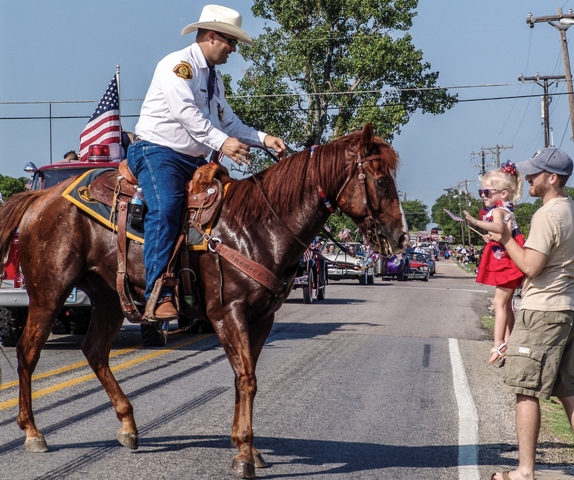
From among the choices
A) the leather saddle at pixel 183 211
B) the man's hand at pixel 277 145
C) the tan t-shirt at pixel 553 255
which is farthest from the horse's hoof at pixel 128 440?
the tan t-shirt at pixel 553 255

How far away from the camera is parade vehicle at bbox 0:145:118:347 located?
11250mm

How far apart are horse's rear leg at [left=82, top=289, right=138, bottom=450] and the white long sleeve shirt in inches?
55.4

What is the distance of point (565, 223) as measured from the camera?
5125mm

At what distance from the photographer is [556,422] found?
7.65 meters

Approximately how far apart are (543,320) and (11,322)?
8.57 metres

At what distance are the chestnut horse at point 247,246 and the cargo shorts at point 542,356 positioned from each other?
102 centimetres

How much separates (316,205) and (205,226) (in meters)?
0.77

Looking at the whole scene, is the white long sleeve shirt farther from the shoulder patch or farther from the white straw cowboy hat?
the white straw cowboy hat

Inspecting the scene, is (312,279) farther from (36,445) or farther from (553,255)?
(553,255)

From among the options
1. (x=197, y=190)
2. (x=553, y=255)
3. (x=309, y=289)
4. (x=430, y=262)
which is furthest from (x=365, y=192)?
(x=430, y=262)

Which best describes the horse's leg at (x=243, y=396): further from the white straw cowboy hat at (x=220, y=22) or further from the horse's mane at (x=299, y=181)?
the white straw cowboy hat at (x=220, y=22)

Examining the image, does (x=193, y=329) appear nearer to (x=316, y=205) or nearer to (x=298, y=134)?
(x=316, y=205)

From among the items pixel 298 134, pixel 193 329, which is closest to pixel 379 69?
pixel 298 134

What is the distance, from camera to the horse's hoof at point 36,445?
5914 millimetres
